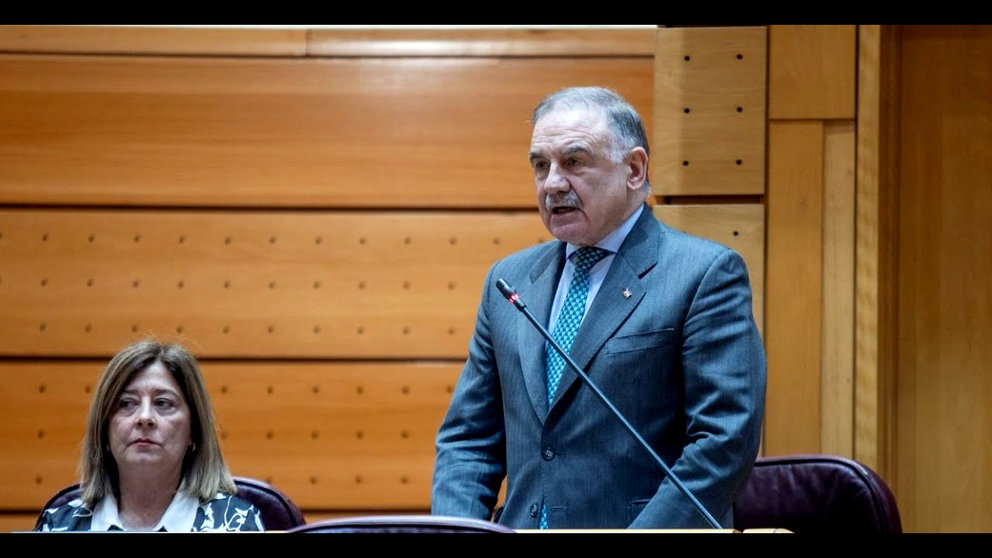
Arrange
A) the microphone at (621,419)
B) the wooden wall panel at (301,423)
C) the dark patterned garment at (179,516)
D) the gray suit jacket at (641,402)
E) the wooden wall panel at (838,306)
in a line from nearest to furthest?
the microphone at (621,419) → the gray suit jacket at (641,402) → the dark patterned garment at (179,516) → the wooden wall panel at (838,306) → the wooden wall panel at (301,423)

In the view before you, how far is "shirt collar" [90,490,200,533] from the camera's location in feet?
8.94

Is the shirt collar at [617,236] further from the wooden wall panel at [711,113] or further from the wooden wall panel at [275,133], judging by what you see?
the wooden wall panel at [275,133]

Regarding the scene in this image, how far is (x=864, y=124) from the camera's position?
3.83m

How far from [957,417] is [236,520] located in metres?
2.08

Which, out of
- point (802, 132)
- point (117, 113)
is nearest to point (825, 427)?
point (802, 132)

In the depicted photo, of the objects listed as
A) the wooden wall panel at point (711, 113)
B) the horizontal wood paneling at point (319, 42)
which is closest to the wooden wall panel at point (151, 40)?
the horizontal wood paneling at point (319, 42)

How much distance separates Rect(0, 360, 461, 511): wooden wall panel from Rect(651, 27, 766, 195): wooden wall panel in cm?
87

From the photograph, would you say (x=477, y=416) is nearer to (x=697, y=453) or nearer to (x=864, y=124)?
(x=697, y=453)

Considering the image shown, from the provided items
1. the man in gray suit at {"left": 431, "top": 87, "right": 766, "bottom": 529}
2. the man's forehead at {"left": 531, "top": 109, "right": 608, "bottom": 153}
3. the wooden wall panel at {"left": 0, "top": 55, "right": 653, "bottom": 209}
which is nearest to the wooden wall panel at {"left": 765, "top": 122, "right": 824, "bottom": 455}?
the wooden wall panel at {"left": 0, "top": 55, "right": 653, "bottom": 209}

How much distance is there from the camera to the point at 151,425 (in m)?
2.80

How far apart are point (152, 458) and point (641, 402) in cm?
92

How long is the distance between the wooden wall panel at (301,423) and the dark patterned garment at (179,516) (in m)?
1.39

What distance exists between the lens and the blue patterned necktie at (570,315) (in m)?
2.60

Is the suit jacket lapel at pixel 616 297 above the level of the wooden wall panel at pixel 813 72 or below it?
below
